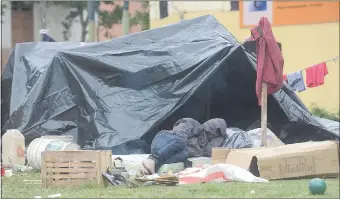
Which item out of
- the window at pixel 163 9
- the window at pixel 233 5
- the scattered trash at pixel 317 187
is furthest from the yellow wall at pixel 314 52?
the scattered trash at pixel 317 187

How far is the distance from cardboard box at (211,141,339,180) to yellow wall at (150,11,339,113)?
12055 mm

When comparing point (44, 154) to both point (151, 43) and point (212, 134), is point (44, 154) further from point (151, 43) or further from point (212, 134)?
point (151, 43)

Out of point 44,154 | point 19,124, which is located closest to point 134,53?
point 19,124

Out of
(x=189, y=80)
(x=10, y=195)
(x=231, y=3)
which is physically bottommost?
(x=10, y=195)

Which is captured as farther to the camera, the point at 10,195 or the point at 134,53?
the point at 134,53

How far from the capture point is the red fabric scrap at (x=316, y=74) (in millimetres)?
11984

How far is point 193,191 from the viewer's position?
20.7 ft

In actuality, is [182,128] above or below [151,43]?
below

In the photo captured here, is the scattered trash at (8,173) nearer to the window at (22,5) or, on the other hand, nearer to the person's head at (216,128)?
the person's head at (216,128)

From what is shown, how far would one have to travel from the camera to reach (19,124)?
34.5 feet

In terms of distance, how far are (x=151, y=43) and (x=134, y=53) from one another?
1.68 ft

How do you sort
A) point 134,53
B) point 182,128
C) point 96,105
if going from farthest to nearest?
point 134,53
point 96,105
point 182,128

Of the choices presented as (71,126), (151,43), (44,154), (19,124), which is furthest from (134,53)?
(44,154)

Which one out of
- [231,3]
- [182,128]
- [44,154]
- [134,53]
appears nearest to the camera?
[44,154]
